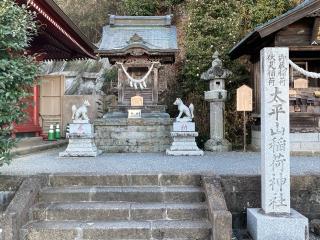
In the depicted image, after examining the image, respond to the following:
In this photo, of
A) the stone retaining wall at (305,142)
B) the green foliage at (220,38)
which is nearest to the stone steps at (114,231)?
the stone retaining wall at (305,142)

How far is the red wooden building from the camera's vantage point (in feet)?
26.4

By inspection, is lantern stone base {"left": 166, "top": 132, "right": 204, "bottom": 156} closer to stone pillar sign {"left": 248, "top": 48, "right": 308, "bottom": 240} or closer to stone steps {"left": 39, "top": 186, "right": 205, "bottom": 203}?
stone steps {"left": 39, "top": 186, "right": 205, "bottom": 203}

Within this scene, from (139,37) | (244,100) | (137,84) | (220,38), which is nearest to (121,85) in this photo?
(137,84)

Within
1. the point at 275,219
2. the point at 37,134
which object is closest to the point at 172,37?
the point at 37,134

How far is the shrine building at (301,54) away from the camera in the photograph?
9797 millimetres

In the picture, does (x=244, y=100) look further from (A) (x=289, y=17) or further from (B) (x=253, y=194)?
(B) (x=253, y=194)

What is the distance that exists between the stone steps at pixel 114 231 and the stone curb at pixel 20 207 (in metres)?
0.19

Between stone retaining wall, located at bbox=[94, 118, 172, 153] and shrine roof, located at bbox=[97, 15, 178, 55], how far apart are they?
2.56 meters

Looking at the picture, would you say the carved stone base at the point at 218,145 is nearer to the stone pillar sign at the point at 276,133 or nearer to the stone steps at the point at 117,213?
the stone steps at the point at 117,213

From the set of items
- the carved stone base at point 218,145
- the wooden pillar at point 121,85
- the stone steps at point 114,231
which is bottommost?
the stone steps at point 114,231

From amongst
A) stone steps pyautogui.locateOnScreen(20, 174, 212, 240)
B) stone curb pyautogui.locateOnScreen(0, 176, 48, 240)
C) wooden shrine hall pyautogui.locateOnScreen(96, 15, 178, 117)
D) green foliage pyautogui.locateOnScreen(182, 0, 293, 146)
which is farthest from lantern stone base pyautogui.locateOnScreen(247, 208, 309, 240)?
green foliage pyautogui.locateOnScreen(182, 0, 293, 146)

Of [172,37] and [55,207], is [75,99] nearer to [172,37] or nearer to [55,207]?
[172,37]

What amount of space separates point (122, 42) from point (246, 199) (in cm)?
878

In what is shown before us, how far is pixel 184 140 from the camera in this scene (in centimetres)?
1041
